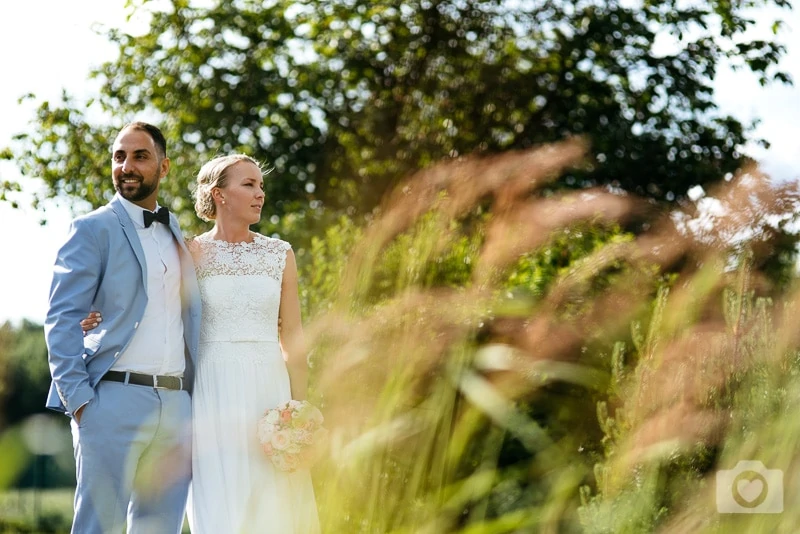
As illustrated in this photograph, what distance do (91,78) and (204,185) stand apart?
670cm

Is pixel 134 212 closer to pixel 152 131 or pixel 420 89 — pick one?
pixel 152 131

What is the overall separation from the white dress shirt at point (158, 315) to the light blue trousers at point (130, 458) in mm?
80

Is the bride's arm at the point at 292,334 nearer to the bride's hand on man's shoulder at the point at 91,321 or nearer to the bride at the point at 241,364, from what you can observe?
the bride at the point at 241,364

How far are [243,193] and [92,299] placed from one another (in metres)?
0.62

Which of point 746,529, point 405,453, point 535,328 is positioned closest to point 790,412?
point 746,529

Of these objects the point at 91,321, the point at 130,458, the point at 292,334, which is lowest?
the point at 130,458

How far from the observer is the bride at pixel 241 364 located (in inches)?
129

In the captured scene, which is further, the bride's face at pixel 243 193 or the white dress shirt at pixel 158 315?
the bride's face at pixel 243 193

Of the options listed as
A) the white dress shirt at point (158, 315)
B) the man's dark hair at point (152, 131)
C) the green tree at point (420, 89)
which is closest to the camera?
the white dress shirt at point (158, 315)

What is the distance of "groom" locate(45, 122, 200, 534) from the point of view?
294 cm
